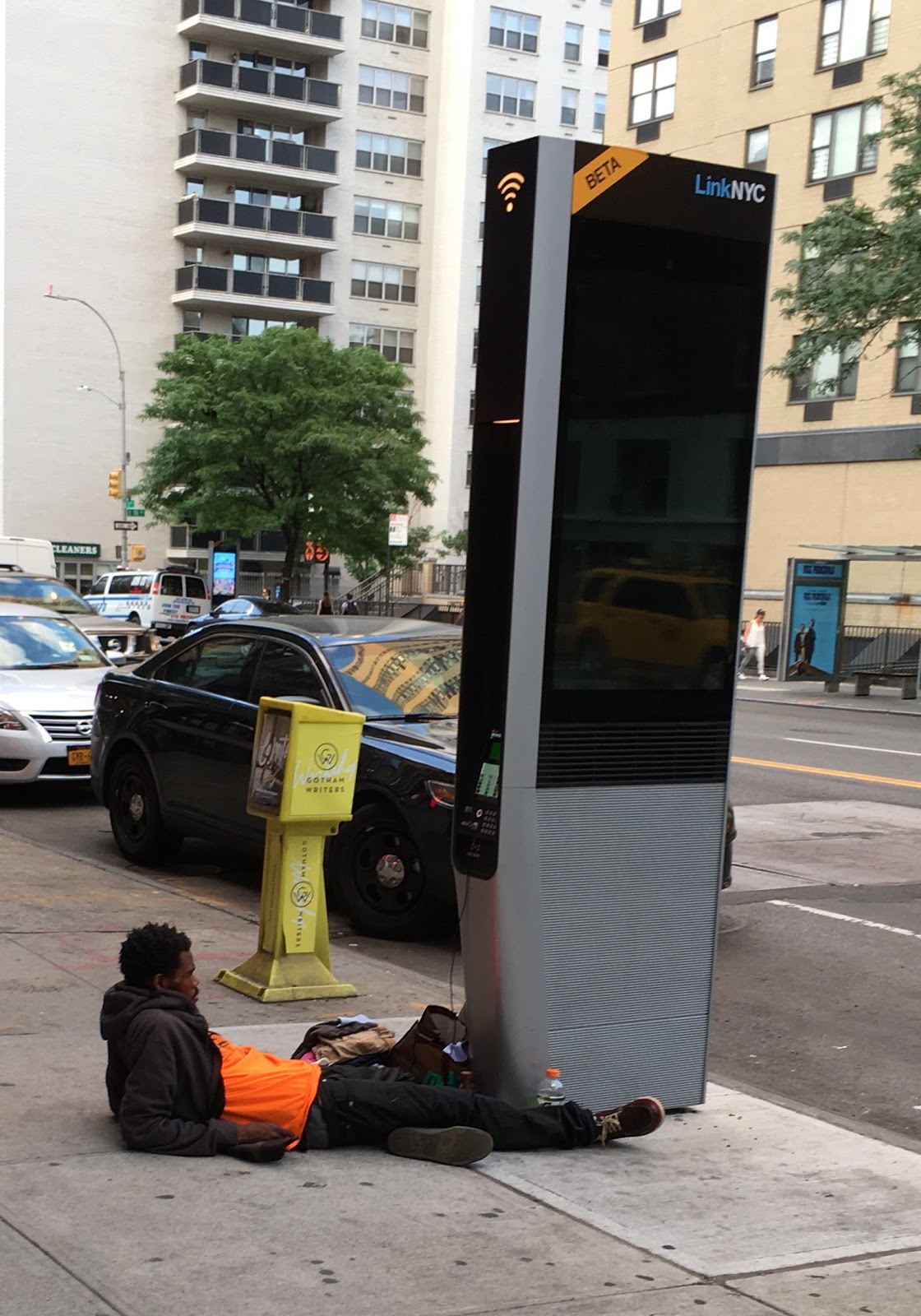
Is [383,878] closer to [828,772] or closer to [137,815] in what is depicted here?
[137,815]

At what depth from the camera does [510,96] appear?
2685 inches

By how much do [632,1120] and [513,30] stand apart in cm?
6898

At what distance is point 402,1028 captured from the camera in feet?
21.0

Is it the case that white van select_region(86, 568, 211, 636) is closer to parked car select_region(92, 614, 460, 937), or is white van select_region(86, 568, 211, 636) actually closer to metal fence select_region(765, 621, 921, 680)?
metal fence select_region(765, 621, 921, 680)

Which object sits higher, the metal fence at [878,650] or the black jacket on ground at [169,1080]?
the metal fence at [878,650]

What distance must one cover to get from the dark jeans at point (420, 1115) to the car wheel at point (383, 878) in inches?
128

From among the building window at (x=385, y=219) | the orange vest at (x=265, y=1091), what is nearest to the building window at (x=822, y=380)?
the building window at (x=385, y=219)

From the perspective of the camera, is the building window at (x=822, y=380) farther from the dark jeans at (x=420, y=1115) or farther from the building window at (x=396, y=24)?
the dark jeans at (x=420, y=1115)

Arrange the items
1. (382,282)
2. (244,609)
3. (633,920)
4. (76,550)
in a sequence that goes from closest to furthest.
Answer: (633,920) < (244,609) < (76,550) < (382,282)

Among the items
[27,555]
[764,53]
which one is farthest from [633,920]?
[764,53]

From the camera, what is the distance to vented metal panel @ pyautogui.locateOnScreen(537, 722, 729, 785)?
5133 mm

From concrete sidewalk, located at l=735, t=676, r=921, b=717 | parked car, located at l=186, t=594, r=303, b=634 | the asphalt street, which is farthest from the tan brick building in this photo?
the asphalt street

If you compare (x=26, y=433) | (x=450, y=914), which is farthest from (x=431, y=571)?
(x=450, y=914)

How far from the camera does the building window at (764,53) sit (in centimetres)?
4319
